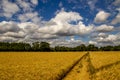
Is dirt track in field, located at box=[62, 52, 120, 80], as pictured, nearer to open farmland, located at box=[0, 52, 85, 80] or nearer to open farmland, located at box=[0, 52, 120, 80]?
open farmland, located at box=[0, 52, 120, 80]

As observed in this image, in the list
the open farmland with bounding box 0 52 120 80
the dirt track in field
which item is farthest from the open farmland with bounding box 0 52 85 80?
the dirt track in field

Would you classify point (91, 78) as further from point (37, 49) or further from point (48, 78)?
point (37, 49)

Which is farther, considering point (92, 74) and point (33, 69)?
point (33, 69)

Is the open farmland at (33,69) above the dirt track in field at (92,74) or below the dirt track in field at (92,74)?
above

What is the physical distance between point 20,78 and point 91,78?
22.4 ft

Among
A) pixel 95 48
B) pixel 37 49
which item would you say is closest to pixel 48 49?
pixel 37 49

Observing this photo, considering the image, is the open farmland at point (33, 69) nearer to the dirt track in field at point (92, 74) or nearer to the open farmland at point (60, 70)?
the open farmland at point (60, 70)

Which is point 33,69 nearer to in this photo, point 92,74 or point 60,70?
point 60,70

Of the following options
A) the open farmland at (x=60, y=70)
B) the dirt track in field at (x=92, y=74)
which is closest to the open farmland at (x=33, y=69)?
the open farmland at (x=60, y=70)

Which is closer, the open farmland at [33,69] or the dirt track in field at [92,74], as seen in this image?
the dirt track in field at [92,74]

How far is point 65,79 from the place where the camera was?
16.8 metres

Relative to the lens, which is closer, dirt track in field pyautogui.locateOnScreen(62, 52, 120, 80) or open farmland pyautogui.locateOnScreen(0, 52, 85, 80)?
dirt track in field pyautogui.locateOnScreen(62, 52, 120, 80)

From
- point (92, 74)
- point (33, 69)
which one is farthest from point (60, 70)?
point (92, 74)

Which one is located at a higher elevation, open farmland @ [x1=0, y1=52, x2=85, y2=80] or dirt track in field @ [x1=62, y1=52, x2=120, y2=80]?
open farmland @ [x1=0, y1=52, x2=85, y2=80]
